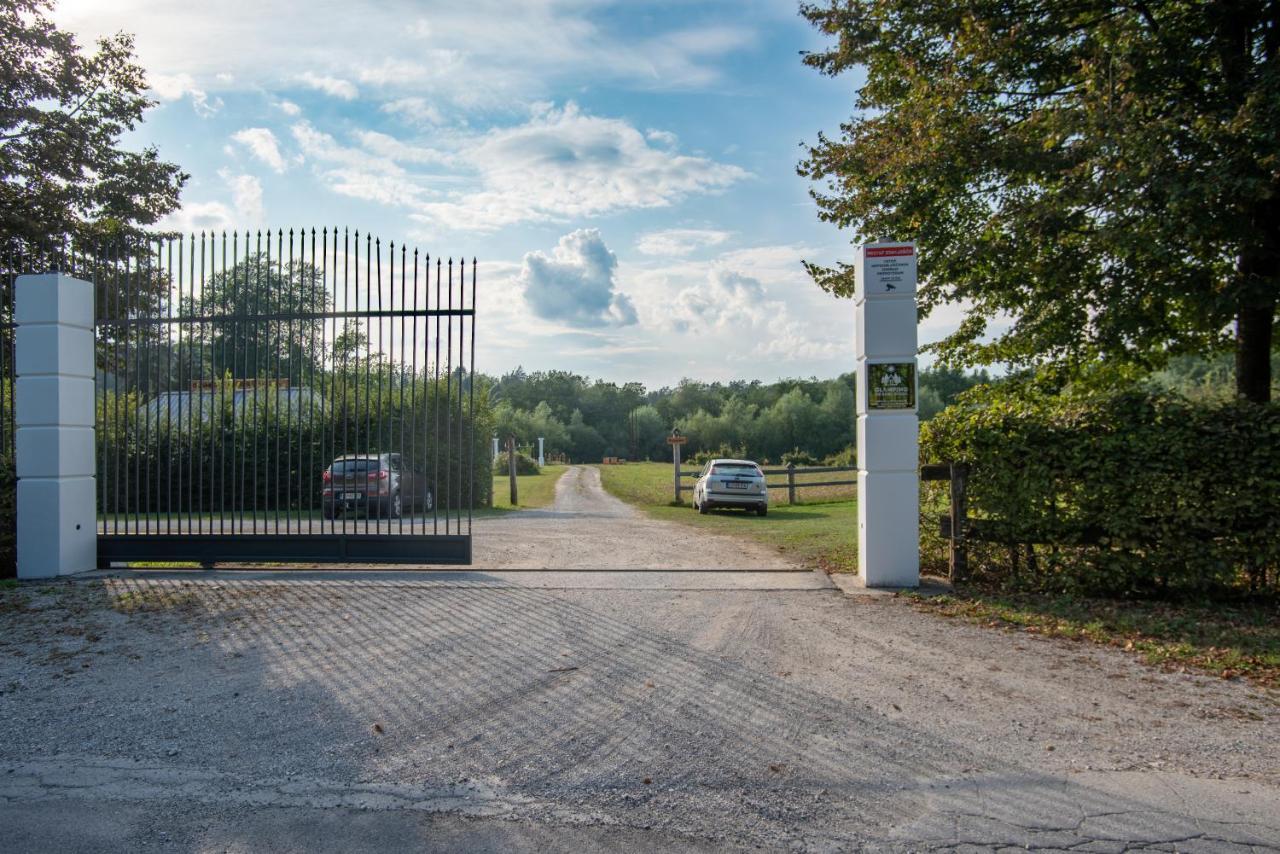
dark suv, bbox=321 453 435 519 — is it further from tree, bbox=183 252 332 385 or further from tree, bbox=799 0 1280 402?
tree, bbox=799 0 1280 402

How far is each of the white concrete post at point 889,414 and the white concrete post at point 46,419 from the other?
8693 mm

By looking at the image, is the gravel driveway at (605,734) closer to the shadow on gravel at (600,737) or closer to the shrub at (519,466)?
the shadow on gravel at (600,737)

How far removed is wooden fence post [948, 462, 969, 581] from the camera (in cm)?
862

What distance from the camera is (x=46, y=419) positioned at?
9164mm

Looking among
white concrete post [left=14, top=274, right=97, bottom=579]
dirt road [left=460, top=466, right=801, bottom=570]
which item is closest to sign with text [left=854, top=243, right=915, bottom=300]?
dirt road [left=460, top=466, right=801, bottom=570]

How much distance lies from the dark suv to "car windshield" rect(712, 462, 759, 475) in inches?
300

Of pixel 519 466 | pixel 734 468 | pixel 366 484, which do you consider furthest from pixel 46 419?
pixel 519 466

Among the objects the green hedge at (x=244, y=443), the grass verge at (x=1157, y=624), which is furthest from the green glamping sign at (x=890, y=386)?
the green hedge at (x=244, y=443)

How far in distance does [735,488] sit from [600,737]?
16554 millimetres

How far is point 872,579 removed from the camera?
853cm

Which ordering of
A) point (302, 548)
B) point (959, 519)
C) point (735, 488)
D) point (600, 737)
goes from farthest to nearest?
point (735, 488)
point (302, 548)
point (959, 519)
point (600, 737)

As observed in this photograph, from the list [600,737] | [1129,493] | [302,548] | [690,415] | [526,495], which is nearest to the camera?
[600,737]

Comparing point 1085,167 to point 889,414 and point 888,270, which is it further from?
point 889,414

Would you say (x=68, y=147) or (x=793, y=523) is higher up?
(x=68, y=147)
